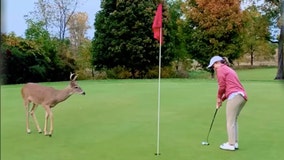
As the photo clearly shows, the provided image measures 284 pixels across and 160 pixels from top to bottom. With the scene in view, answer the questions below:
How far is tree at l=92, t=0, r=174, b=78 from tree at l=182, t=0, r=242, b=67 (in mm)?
1825

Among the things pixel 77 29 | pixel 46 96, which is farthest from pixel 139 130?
pixel 77 29

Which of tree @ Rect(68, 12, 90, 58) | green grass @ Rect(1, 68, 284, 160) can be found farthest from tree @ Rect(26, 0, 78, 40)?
green grass @ Rect(1, 68, 284, 160)

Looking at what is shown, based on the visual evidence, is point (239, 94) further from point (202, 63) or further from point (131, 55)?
point (202, 63)

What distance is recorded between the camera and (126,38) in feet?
61.6

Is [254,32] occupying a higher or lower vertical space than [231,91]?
higher

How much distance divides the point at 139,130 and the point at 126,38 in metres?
13.4

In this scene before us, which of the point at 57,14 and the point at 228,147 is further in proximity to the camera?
the point at 57,14

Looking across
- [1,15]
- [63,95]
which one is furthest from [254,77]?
[1,15]

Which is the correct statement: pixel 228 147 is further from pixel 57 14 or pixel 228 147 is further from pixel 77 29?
pixel 77 29

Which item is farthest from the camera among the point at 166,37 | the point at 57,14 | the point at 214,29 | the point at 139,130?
the point at 166,37

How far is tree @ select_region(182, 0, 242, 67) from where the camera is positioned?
63.4ft

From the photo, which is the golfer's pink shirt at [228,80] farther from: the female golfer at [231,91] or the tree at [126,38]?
the tree at [126,38]

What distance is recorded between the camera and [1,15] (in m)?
0.84

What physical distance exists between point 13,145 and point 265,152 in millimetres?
2682
